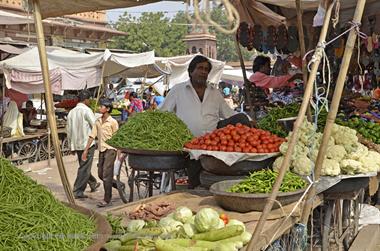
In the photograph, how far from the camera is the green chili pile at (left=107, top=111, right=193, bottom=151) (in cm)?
461

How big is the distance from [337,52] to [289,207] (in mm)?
4488

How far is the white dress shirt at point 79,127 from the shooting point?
8672 millimetres

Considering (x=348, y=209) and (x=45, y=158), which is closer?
(x=348, y=209)

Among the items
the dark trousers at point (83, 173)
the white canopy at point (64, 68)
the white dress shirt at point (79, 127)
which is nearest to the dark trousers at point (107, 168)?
the dark trousers at point (83, 173)

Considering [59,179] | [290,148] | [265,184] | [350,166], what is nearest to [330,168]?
[350,166]

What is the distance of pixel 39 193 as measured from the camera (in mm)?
2670

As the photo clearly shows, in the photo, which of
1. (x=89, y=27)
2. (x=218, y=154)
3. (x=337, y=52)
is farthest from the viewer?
(x=89, y=27)

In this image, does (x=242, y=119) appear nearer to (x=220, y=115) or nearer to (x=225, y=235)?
(x=220, y=115)

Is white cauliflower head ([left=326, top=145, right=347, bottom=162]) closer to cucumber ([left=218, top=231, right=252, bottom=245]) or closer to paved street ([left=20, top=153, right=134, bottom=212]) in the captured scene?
cucumber ([left=218, top=231, right=252, bottom=245])

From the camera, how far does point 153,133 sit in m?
4.65

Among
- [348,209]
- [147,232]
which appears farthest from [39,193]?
[348,209]

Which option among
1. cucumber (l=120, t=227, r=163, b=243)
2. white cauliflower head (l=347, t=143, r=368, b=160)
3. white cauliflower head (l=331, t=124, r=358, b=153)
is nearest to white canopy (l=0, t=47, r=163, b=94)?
white cauliflower head (l=331, t=124, r=358, b=153)

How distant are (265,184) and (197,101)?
6.54 feet

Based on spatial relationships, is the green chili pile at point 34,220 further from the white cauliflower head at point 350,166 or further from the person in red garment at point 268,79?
the person in red garment at point 268,79
